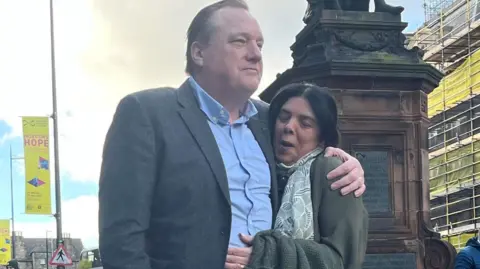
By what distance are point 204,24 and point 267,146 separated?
51 centimetres

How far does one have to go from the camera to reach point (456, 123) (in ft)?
104

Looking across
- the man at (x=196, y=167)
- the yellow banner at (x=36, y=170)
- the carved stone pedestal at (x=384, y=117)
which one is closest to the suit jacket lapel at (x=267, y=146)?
the man at (x=196, y=167)

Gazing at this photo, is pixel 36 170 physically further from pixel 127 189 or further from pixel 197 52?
pixel 127 189

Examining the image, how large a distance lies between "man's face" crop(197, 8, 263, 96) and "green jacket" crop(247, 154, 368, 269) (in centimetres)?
41

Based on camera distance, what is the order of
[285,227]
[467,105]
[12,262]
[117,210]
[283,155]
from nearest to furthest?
1. [117,210]
2. [285,227]
3. [283,155]
4. [12,262]
5. [467,105]

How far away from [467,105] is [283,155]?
92.6 ft

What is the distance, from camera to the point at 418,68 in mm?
8461

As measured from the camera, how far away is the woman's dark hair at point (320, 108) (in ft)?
10.5

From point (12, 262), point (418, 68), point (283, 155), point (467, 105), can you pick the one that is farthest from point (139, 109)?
point (467, 105)

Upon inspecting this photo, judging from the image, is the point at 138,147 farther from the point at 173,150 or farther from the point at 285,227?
the point at 285,227

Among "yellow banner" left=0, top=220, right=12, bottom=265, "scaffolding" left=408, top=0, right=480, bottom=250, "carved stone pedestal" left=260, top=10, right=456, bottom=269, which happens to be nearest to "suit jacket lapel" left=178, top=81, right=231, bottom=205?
"carved stone pedestal" left=260, top=10, right=456, bottom=269

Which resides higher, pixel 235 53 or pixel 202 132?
pixel 235 53

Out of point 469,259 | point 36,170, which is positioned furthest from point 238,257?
point 36,170

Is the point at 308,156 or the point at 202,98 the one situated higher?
the point at 202,98
